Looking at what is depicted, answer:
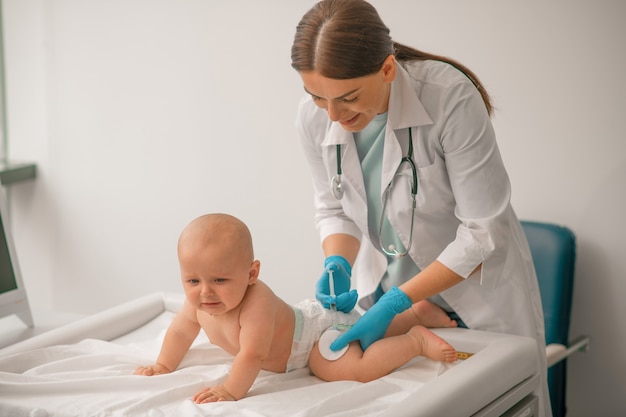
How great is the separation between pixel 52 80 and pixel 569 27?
88.0 inches

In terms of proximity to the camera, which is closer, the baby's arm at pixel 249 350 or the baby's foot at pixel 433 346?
the baby's arm at pixel 249 350

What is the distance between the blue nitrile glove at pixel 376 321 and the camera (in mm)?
1666

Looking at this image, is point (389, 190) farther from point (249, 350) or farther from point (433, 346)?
→ point (249, 350)

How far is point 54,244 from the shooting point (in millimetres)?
3730

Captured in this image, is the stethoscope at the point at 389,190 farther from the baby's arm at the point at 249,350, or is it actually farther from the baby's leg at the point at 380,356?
the baby's arm at the point at 249,350

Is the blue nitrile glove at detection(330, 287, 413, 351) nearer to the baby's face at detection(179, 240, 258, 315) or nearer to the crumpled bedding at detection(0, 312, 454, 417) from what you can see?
the crumpled bedding at detection(0, 312, 454, 417)

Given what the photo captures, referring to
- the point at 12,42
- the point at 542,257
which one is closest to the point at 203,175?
the point at 12,42

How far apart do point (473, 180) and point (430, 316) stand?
37cm

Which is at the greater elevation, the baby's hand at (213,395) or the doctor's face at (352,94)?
the doctor's face at (352,94)

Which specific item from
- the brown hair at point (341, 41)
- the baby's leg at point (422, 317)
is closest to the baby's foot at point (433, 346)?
the baby's leg at point (422, 317)

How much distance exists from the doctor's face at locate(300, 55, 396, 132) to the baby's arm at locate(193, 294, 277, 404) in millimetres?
411

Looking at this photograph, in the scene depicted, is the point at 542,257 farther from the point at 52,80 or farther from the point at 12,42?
the point at 12,42

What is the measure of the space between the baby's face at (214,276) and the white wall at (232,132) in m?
1.28

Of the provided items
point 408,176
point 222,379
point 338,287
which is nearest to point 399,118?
point 408,176
